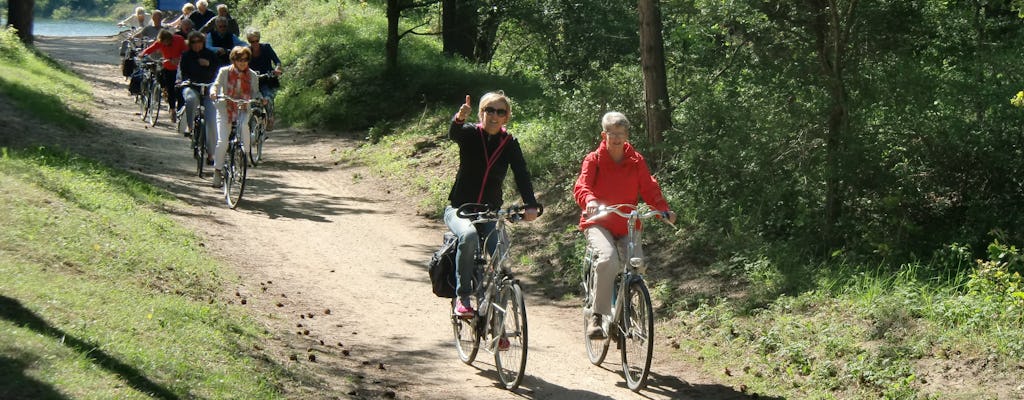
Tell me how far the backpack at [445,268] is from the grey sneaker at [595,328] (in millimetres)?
1111

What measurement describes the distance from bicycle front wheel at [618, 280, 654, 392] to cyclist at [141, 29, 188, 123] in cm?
1264

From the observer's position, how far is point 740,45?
12.6 metres

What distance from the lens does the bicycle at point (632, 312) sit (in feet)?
25.6

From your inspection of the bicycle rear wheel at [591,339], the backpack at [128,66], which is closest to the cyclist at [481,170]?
the bicycle rear wheel at [591,339]

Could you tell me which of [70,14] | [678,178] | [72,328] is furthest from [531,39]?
[70,14]

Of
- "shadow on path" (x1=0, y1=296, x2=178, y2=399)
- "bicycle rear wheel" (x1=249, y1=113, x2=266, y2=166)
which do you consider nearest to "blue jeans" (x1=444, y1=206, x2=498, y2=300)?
"shadow on path" (x1=0, y1=296, x2=178, y2=399)

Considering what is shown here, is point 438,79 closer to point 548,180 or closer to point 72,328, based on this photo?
point 548,180

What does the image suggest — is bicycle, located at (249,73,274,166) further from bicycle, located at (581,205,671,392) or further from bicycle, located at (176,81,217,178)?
bicycle, located at (581,205,671,392)

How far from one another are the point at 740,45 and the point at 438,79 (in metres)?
11.4

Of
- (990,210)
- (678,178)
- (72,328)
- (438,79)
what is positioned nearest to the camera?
(72,328)

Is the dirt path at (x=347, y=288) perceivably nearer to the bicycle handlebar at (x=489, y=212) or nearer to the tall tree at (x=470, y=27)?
the bicycle handlebar at (x=489, y=212)

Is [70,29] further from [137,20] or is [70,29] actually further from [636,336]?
[636,336]

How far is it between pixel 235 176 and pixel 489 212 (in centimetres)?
771

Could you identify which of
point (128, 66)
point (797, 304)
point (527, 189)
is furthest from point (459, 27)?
point (527, 189)
